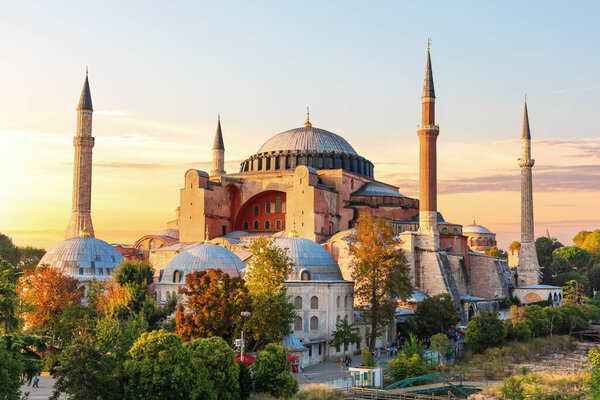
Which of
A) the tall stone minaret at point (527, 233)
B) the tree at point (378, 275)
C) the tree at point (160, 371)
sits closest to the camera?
the tree at point (160, 371)

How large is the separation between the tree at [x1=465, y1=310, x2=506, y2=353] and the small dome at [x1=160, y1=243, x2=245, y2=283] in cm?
1042

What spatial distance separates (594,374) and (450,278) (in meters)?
17.8

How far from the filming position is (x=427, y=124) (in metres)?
39.8

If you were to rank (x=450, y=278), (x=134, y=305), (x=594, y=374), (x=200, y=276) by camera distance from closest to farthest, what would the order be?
(x=594, y=374) → (x=200, y=276) → (x=134, y=305) → (x=450, y=278)

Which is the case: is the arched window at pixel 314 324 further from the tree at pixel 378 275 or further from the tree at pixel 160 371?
the tree at pixel 160 371

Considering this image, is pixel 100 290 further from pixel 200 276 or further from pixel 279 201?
pixel 279 201

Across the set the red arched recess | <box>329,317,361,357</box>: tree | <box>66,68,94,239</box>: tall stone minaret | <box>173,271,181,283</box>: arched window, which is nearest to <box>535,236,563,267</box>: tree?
the red arched recess

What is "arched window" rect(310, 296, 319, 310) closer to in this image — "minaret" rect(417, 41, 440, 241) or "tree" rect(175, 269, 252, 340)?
"tree" rect(175, 269, 252, 340)

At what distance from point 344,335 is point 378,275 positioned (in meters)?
3.46

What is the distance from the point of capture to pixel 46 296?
28031 millimetres

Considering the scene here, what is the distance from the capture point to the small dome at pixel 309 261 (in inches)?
1124

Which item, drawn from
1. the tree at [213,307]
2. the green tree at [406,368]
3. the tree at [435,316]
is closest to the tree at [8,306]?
the tree at [213,307]

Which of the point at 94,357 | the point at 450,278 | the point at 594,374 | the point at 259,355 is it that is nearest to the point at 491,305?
the point at 450,278

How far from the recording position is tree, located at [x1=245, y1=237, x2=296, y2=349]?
80.7 feet
